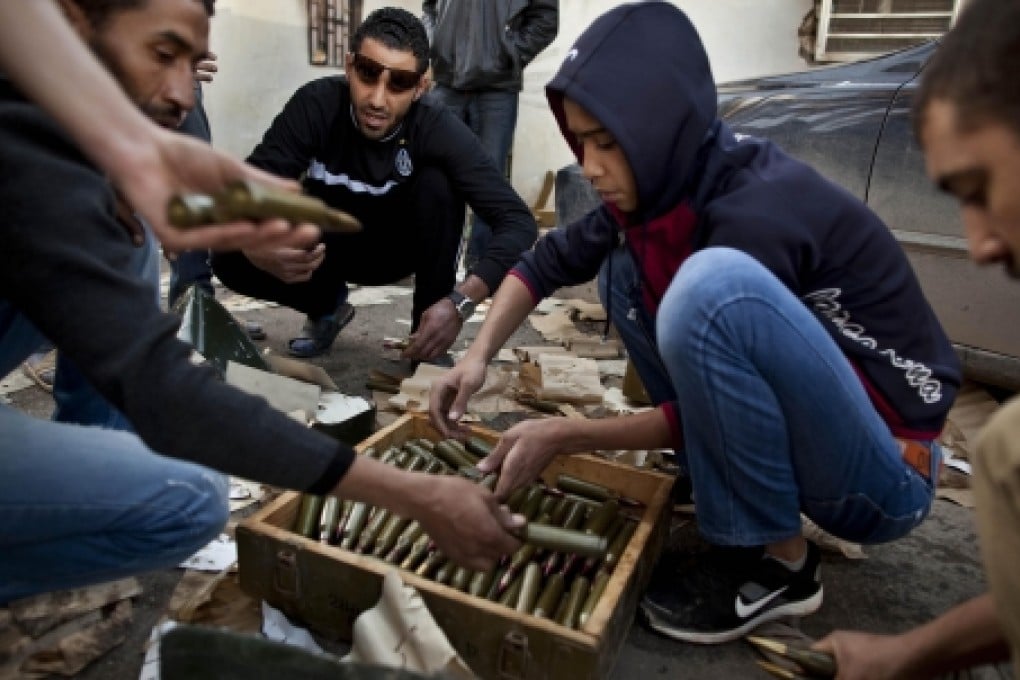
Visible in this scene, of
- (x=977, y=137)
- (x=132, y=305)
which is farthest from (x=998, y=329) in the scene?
(x=132, y=305)

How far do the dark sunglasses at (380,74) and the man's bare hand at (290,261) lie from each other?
0.79 metres

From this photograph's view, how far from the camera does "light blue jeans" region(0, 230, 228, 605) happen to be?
1.45 metres

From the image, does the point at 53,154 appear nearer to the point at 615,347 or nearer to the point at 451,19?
the point at 615,347

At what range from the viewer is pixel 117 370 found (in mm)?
1241

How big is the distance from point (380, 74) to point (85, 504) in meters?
2.36

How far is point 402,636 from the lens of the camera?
161 cm

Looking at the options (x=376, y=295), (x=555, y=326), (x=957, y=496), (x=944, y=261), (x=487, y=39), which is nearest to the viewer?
(x=957, y=496)

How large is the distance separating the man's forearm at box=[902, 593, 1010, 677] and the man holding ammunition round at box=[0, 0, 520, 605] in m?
0.78

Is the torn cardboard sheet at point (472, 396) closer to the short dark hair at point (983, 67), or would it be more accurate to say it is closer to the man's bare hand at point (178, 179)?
the man's bare hand at point (178, 179)

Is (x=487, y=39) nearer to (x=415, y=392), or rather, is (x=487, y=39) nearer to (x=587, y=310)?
(x=587, y=310)

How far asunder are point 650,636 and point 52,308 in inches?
61.3

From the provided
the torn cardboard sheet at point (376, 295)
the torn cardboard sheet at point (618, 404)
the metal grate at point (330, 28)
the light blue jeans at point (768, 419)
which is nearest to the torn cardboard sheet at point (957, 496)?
the light blue jeans at point (768, 419)

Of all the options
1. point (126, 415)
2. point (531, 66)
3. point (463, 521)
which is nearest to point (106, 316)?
point (126, 415)

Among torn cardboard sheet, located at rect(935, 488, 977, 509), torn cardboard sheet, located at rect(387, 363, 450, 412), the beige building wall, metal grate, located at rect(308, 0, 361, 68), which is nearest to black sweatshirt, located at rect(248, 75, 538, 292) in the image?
torn cardboard sheet, located at rect(387, 363, 450, 412)
